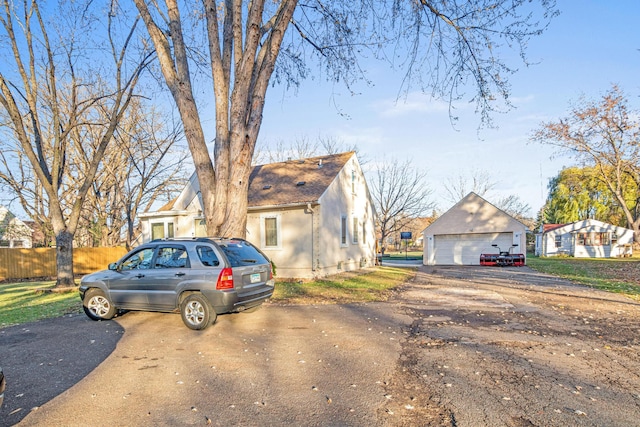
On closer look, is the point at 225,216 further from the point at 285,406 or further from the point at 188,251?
the point at 285,406

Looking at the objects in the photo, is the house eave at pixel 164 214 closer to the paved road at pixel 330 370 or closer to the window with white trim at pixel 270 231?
the window with white trim at pixel 270 231

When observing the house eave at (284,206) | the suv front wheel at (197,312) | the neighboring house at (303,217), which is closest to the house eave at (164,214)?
the neighboring house at (303,217)

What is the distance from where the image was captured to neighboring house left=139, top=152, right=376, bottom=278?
15.7 metres

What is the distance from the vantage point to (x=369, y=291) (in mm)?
12078

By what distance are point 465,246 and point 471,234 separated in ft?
3.28

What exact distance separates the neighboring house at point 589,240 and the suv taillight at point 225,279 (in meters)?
41.9

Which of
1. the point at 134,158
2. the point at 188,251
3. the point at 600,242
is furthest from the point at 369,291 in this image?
the point at 600,242

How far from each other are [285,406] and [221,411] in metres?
0.61

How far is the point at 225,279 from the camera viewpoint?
648cm

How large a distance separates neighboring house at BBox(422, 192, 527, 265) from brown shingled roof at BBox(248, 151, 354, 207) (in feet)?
38.5

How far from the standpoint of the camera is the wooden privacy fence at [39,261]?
1945 centimetres

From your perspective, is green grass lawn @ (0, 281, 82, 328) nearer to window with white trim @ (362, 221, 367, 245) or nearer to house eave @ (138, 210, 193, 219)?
house eave @ (138, 210, 193, 219)

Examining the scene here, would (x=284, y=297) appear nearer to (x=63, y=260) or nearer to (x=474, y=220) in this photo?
(x=63, y=260)

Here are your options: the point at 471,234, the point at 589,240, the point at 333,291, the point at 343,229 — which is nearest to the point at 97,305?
the point at 333,291
